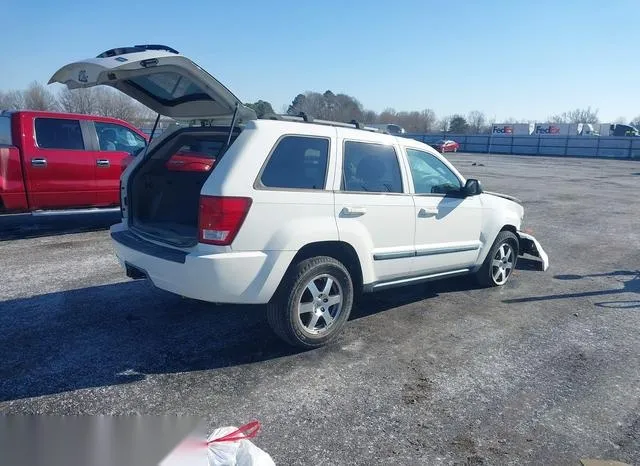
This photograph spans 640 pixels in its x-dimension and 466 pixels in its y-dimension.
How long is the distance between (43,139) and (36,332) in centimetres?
455

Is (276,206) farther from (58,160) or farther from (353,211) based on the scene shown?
(58,160)

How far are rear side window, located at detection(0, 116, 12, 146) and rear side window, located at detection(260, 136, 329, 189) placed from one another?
5725 millimetres

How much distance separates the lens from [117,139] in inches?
341

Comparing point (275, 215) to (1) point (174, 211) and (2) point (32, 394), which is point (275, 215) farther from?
(2) point (32, 394)

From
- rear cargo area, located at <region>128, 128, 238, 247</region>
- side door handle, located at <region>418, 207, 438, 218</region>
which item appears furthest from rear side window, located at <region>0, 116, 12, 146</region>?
side door handle, located at <region>418, 207, 438, 218</region>

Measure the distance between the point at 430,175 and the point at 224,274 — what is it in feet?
8.31

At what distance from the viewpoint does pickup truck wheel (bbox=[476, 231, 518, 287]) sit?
575 centimetres

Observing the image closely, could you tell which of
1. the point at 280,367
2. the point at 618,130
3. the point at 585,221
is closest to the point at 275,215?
the point at 280,367

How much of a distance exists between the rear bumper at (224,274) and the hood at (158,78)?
120 centimetres

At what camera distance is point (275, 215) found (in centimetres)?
364

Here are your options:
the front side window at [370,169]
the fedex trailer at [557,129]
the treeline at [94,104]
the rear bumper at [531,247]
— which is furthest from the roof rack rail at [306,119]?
the fedex trailer at [557,129]

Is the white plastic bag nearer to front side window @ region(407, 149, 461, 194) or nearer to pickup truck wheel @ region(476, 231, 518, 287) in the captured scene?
front side window @ region(407, 149, 461, 194)

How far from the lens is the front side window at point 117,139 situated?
27.5 feet

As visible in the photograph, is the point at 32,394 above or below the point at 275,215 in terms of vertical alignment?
below
